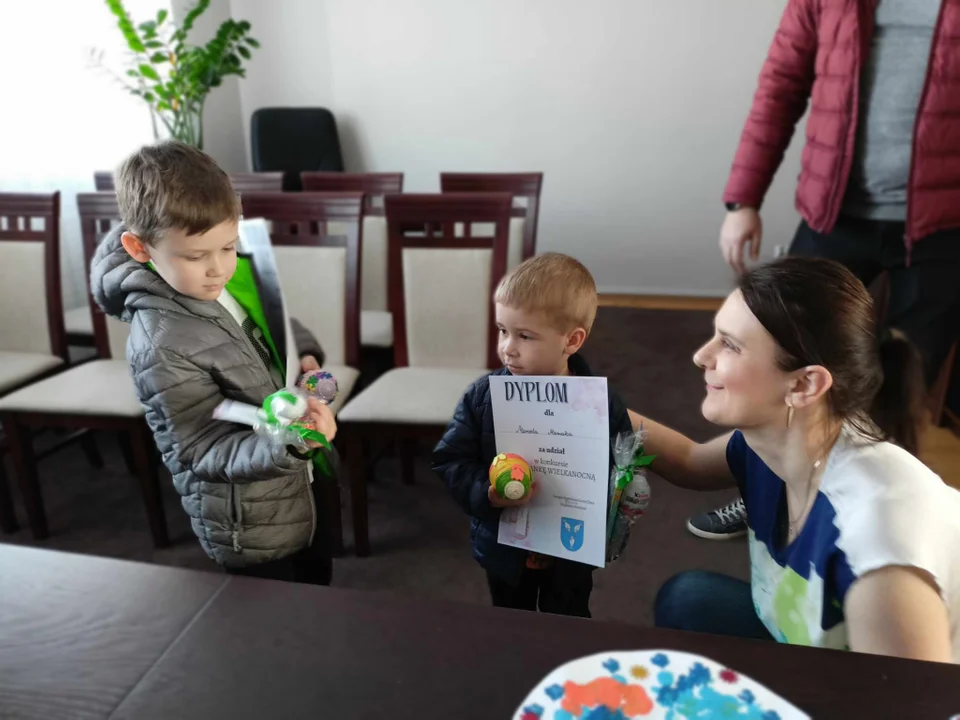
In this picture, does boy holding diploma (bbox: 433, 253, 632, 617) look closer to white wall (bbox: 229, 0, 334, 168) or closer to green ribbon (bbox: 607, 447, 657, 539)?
green ribbon (bbox: 607, 447, 657, 539)

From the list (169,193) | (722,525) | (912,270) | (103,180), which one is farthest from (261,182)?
(912,270)

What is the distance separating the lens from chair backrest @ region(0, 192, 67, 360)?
221cm

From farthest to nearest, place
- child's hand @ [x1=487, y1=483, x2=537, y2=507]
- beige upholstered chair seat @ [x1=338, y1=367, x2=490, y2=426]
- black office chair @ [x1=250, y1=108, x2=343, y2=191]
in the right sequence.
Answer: black office chair @ [x1=250, y1=108, x2=343, y2=191] < beige upholstered chair seat @ [x1=338, y1=367, x2=490, y2=426] < child's hand @ [x1=487, y1=483, x2=537, y2=507]

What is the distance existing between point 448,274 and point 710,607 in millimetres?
1232

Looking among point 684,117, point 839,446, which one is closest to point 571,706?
point 839,446

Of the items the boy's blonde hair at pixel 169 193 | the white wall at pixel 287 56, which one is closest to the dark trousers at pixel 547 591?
the boy's blonde hair at pixel 169 193

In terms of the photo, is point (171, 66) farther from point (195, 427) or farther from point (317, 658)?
point (317, 658)

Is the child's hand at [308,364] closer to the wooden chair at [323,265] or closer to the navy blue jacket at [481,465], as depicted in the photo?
the navy blue jacket at [481,465]

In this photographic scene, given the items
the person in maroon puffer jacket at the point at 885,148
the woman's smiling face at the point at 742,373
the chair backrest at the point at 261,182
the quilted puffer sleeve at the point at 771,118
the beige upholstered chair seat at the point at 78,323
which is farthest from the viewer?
the chair backrest at the point at 261,182

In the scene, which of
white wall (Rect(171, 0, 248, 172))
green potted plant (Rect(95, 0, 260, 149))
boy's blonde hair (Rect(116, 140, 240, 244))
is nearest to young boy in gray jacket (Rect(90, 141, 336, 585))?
boy's blonde hair (Rect(116, 140, 240, 244))

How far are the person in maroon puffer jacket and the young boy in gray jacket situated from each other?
38.0 inches

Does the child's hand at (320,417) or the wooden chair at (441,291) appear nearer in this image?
the child's hand at (320,417)

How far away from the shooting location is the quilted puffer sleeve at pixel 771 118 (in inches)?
66.2

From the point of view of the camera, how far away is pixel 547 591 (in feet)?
3.99
